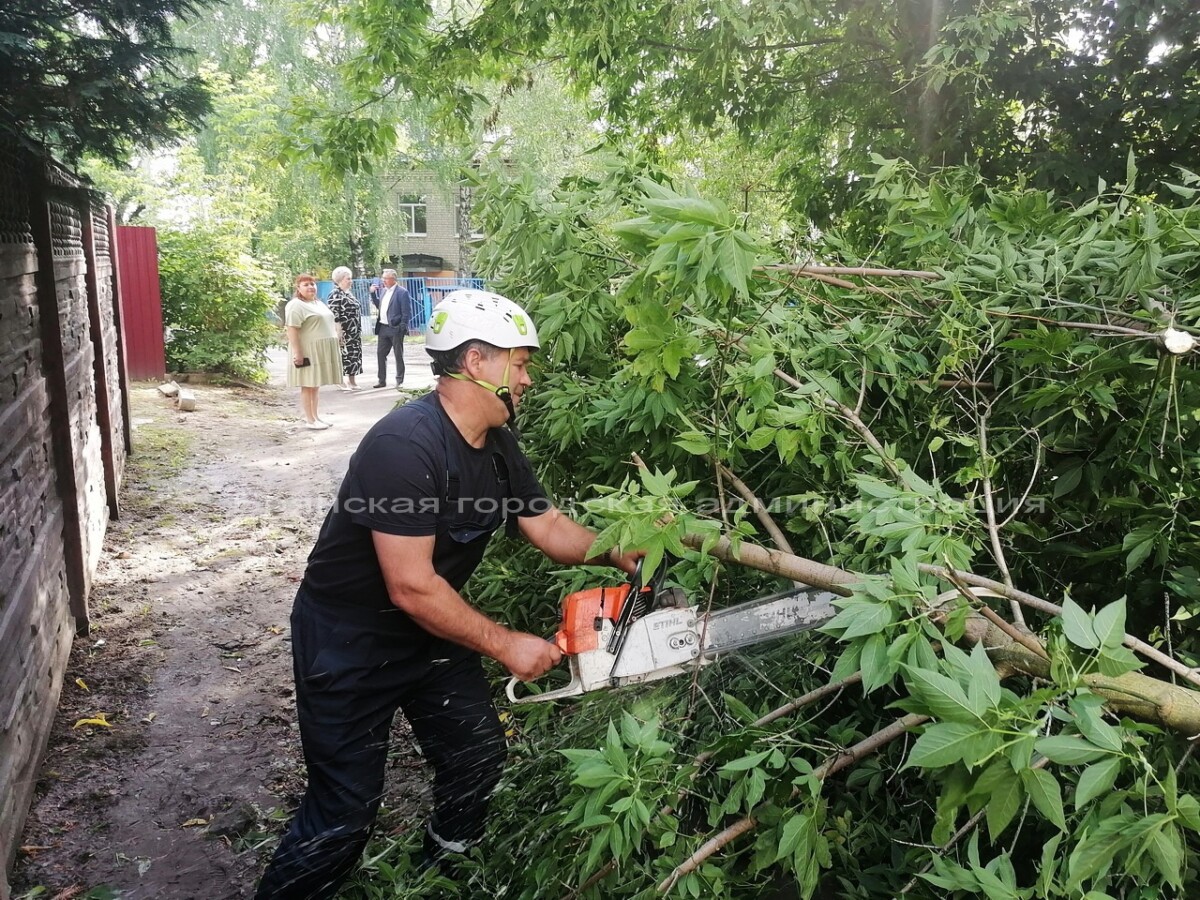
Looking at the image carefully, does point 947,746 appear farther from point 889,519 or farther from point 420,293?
point 420,293

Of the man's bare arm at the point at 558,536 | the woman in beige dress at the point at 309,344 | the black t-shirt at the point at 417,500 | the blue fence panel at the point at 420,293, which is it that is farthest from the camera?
the blue fence panel at the point at 420,293

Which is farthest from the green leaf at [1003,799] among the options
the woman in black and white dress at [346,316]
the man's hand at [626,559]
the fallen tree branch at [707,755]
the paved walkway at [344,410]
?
the woman in black and white dress at [346,316]

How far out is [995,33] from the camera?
432cm

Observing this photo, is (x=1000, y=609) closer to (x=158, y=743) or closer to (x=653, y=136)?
(x=158, y=743)

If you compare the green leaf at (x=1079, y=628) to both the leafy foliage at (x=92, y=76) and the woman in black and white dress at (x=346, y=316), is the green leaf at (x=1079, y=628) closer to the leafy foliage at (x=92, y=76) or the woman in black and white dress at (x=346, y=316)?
the leafy foliage at (x=92, y=76)

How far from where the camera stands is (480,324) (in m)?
2.67

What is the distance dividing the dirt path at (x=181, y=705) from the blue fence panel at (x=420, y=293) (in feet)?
61.8

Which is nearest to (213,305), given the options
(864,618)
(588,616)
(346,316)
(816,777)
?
(346,316)

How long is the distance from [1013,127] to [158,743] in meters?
5.73

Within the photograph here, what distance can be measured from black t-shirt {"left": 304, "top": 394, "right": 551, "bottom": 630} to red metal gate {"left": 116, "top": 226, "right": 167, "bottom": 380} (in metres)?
11.4

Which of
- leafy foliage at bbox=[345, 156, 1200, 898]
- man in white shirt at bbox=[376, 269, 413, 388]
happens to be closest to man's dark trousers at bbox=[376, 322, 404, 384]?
man in white shirt at bbox=[376, 269, 413, 388]

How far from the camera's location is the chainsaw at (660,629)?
231 cm

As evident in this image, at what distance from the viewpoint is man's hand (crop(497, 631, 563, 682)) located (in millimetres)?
2572

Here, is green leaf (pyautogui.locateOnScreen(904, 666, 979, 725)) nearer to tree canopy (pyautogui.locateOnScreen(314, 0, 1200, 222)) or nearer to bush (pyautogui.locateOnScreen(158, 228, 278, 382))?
tree canopy (pyautogui.locateOnScreen(314, 0, 1200, 222))
